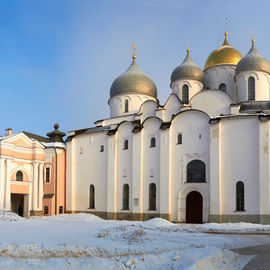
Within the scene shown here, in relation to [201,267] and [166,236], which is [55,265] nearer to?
[201,267]

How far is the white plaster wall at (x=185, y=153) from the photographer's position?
1063 inches

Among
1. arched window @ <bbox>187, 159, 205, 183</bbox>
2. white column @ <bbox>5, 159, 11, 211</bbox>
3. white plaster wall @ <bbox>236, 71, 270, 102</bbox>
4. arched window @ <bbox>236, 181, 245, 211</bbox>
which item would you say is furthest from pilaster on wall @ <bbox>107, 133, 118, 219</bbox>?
white plaster wall @ <bbox>236, 71, 270, 102</bbox>

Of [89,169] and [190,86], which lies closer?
[89,169]

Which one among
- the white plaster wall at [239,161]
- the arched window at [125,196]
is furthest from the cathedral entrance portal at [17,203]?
the white plaster wall at [239,161]

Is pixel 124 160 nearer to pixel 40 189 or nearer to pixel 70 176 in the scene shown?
pixel 70 176

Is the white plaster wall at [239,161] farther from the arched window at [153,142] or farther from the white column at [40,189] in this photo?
the white column at [40,189]

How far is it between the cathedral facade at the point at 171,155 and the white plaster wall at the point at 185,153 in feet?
0.24

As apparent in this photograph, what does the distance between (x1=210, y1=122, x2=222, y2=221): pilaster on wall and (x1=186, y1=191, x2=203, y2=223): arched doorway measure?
1534 millimetres

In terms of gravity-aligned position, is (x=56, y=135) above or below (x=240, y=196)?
above

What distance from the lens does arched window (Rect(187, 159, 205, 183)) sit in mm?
27078

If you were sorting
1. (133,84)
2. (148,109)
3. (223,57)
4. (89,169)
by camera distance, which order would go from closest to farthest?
(148,109) < (89,169) < (223,57) < (133,84)

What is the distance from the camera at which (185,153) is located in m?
27.6

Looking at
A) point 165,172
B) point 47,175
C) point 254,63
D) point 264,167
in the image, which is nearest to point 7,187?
point 47,175

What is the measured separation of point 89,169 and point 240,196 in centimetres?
1383
